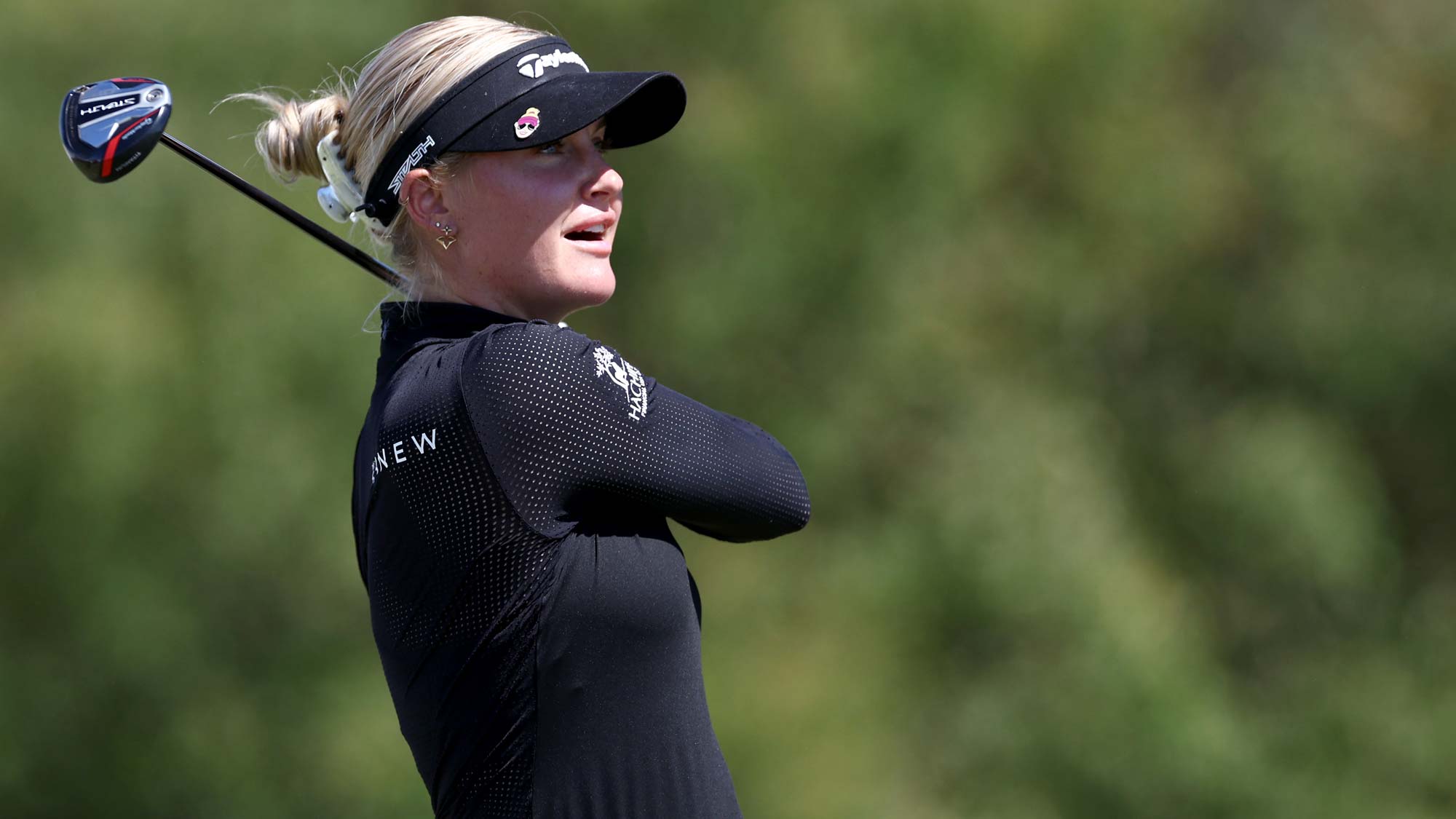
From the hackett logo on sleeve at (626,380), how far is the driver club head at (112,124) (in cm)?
65

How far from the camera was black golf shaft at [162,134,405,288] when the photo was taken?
→ 1798mm

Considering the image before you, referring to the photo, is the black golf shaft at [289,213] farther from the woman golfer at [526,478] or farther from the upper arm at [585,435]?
the upper arm at [585,435]

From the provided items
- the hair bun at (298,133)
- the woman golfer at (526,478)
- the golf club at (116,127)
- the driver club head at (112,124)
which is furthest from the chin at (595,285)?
the driver club head at (112,124)

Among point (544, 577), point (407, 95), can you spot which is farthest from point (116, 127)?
point (544, 577)

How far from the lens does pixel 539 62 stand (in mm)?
1567

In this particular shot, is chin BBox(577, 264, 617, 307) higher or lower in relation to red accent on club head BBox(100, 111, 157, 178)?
higher

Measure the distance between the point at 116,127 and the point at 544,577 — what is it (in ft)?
2.63

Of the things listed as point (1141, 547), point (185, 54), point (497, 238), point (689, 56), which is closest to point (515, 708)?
point (497, 238)

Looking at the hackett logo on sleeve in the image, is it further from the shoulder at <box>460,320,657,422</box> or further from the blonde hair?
the blonde hair

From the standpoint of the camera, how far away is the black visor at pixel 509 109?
1519 mm

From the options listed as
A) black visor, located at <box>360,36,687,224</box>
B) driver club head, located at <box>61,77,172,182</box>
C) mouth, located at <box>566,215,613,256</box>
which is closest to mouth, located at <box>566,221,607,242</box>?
mouth, located at <box>566,215,613,256</box>

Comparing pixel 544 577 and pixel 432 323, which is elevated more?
pixel 432 323

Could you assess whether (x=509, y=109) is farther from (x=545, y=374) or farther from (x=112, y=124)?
(x=112, y=124)

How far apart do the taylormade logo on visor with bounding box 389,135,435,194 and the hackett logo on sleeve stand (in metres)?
A: 0.29
